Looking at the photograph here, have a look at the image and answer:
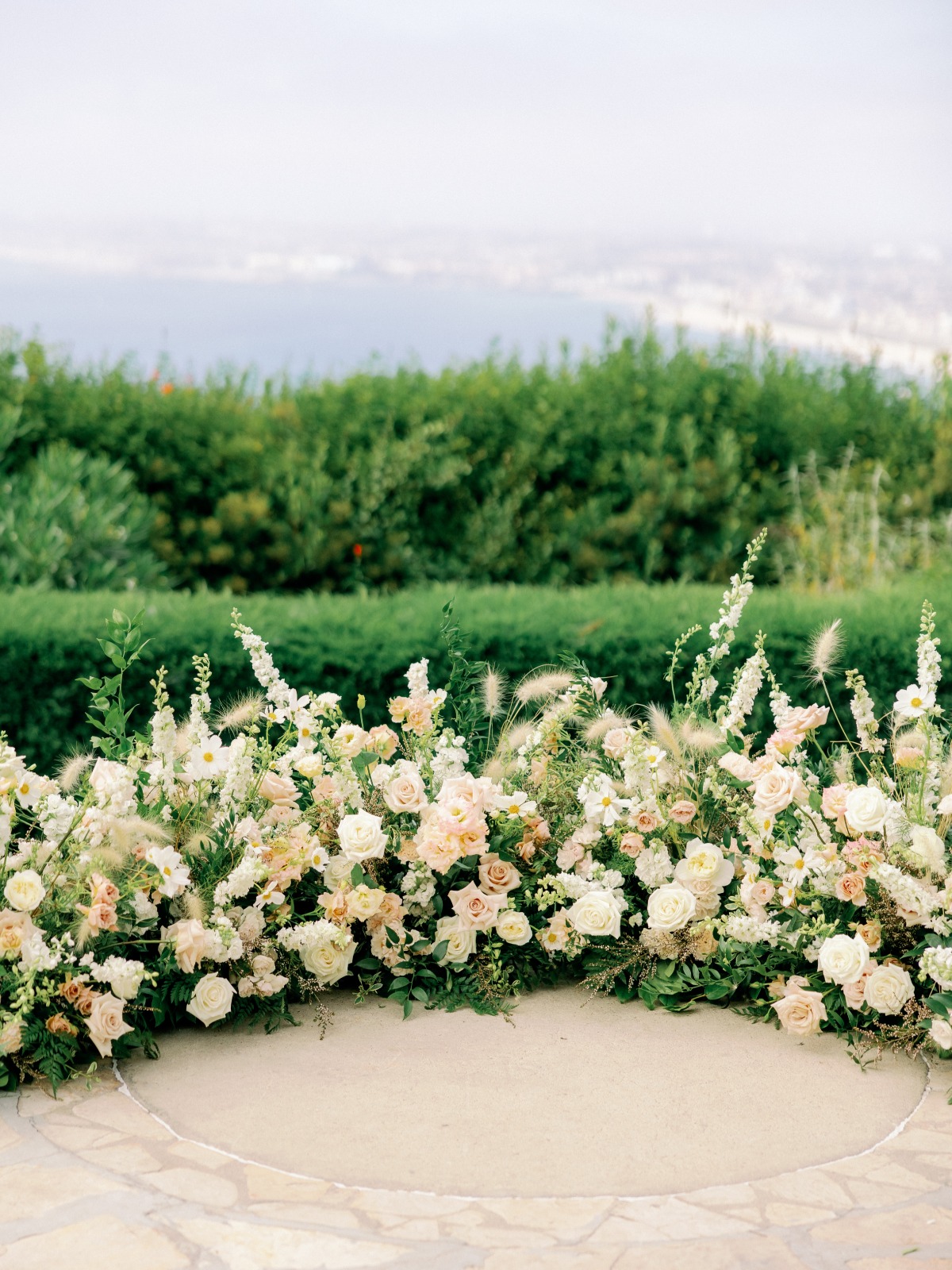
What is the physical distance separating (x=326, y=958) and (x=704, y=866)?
111 cm

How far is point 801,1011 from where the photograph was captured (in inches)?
136

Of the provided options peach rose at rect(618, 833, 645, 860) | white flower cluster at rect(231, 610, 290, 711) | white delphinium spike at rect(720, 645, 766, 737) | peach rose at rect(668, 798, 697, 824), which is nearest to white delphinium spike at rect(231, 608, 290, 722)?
white flower cluster at rect(231, 610, 290, 711)

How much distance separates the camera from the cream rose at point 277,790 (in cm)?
374

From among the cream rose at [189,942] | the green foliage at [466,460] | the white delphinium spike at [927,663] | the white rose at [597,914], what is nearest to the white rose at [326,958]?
the cream rose at [189,942]

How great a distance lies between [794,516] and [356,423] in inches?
123

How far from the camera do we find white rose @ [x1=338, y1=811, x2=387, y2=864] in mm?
3666

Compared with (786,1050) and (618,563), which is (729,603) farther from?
(618,563)

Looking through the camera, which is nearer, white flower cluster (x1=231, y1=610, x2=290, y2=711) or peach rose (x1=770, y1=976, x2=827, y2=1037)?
peach rose (x1=770, y1=976, x2=827, y2=1037)

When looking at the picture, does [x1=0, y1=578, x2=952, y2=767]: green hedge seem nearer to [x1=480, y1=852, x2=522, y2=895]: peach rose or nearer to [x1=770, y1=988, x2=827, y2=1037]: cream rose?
[x1=480, y1=852, x2=522, y2=895]: peach rose

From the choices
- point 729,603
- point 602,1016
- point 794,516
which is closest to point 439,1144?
point 602,1016

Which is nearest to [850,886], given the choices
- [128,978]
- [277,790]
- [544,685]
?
[544,685]

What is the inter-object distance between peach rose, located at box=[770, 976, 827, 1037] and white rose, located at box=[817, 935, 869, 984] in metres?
0.09

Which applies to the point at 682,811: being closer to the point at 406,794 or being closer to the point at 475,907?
the point at 475,907

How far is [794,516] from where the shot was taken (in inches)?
358
